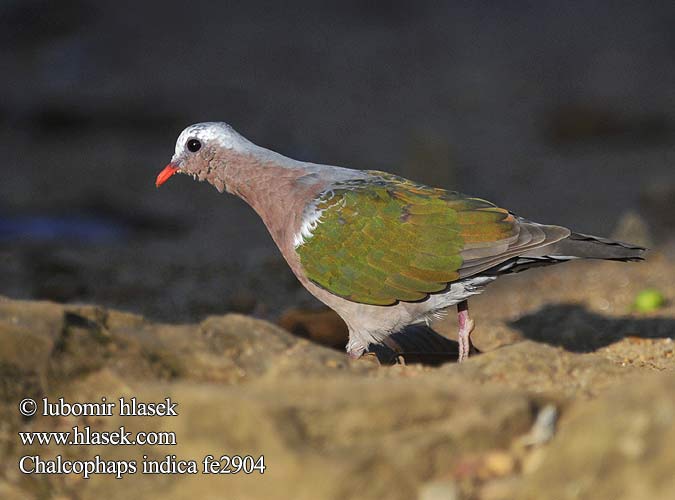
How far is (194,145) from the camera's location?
4.36 metres

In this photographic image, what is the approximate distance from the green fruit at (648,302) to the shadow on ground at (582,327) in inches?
5.3

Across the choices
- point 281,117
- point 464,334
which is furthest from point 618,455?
point 281,117

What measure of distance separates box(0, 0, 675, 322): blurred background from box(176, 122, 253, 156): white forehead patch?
1.65 metres

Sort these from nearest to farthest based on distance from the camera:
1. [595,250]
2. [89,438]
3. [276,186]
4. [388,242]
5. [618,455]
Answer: [618,455] < [89,438] < [595,250] < [388,242] < [276,186]

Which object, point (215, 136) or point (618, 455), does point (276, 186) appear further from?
point (618, 455)

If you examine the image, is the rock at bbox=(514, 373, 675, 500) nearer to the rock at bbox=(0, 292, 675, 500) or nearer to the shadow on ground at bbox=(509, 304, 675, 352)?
the rock at bbox=(0, 292, 675, 500)

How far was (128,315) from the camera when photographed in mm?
3111

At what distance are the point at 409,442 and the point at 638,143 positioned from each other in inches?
342

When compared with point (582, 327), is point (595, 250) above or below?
above

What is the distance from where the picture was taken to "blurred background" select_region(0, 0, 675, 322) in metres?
7.06

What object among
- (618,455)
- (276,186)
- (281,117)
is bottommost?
(618,455)

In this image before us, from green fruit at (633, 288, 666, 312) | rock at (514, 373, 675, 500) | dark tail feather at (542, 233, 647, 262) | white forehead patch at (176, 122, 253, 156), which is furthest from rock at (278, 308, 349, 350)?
rock at (514, 373, 675, 500)

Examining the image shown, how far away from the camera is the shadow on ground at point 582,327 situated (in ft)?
16.2

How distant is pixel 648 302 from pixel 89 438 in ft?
12.1
